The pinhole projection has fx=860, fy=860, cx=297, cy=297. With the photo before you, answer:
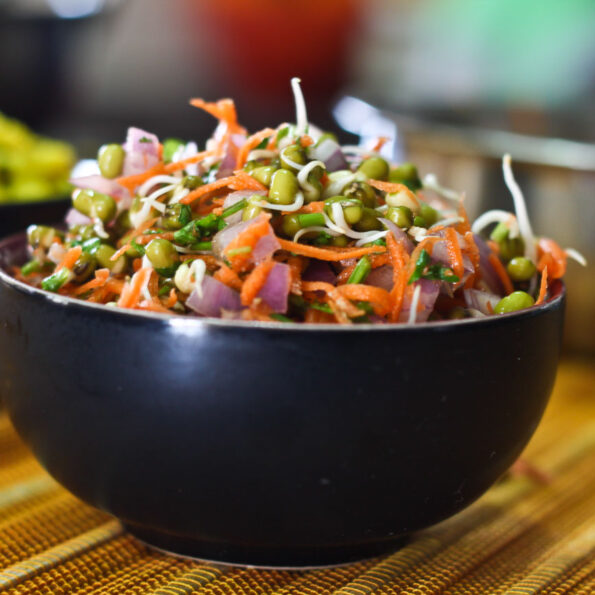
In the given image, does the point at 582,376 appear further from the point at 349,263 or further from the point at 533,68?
the point at 533,68

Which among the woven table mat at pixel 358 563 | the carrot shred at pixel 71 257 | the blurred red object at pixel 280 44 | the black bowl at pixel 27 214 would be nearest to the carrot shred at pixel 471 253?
the woven table mat at pixel 358 563

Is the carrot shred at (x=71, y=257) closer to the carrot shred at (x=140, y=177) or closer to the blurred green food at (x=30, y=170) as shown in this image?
the carrot shred at (x=140, y=177)

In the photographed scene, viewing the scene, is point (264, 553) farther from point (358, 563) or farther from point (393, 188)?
point (393, 188)

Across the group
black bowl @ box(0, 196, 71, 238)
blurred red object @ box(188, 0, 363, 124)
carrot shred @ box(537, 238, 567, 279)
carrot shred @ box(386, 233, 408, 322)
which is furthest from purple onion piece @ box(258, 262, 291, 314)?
blurred red object @ box(188, 0, 363, 124)

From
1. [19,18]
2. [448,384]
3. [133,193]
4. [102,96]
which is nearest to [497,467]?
[448,384]

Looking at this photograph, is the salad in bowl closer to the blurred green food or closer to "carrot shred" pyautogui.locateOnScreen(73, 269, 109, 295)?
"carrot shred" pyautogui.locateOnScreen(73, 269, 109, 295)

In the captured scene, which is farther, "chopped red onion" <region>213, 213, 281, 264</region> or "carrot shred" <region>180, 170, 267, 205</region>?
"carrot shred" <region>180, 170, 267, 205</region>

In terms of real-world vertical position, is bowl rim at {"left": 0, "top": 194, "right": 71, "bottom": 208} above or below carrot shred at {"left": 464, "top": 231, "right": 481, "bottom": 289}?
below

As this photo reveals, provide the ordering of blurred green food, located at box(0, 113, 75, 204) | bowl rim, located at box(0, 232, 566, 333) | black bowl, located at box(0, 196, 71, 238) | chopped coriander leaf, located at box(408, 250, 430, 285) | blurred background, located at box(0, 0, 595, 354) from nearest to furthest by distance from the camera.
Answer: bowl rim, located at box(0, 232, 566, 333), chopped coriander leaf, located at box(408, 250, 430, 285), black bowl, located at box(0, 196, 71, 238), blurred green food, located at box(0, 113, 75, 204), blurred background, located at box(0, 0, 595, 354)
